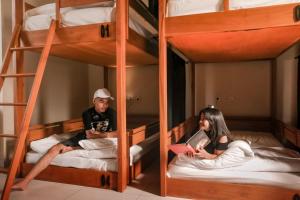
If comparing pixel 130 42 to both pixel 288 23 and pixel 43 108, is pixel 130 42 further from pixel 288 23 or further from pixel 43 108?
pixel 43 108

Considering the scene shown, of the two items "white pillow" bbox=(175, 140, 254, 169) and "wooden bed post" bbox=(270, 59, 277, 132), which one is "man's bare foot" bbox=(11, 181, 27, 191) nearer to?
"white pillow" bbox=(175, 140, 254, 169)

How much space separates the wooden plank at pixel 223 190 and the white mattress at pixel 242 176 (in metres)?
0.03

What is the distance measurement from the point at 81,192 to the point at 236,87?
246 cm

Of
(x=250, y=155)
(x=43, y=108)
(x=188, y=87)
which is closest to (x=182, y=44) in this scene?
(x=250, y=155)

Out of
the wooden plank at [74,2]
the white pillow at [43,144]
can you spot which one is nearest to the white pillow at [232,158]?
the white pillow at [43,144]

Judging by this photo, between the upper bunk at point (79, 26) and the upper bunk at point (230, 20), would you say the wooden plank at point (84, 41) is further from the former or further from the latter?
the upper bunk at point (230, 20)

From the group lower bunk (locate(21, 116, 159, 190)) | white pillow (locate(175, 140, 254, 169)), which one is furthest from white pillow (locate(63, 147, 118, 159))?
white pillow (locate(175, 140, 254, 169))

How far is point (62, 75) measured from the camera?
3.32 m

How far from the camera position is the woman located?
5.84 ft

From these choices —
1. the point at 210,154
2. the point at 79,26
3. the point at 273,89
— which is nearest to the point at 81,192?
the point at 210,154

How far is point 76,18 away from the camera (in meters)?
2.00

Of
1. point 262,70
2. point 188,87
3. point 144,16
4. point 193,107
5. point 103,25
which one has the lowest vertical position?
point 193,107

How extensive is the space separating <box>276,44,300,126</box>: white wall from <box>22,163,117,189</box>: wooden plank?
7.78 feet

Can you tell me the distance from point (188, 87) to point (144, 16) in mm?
1277
